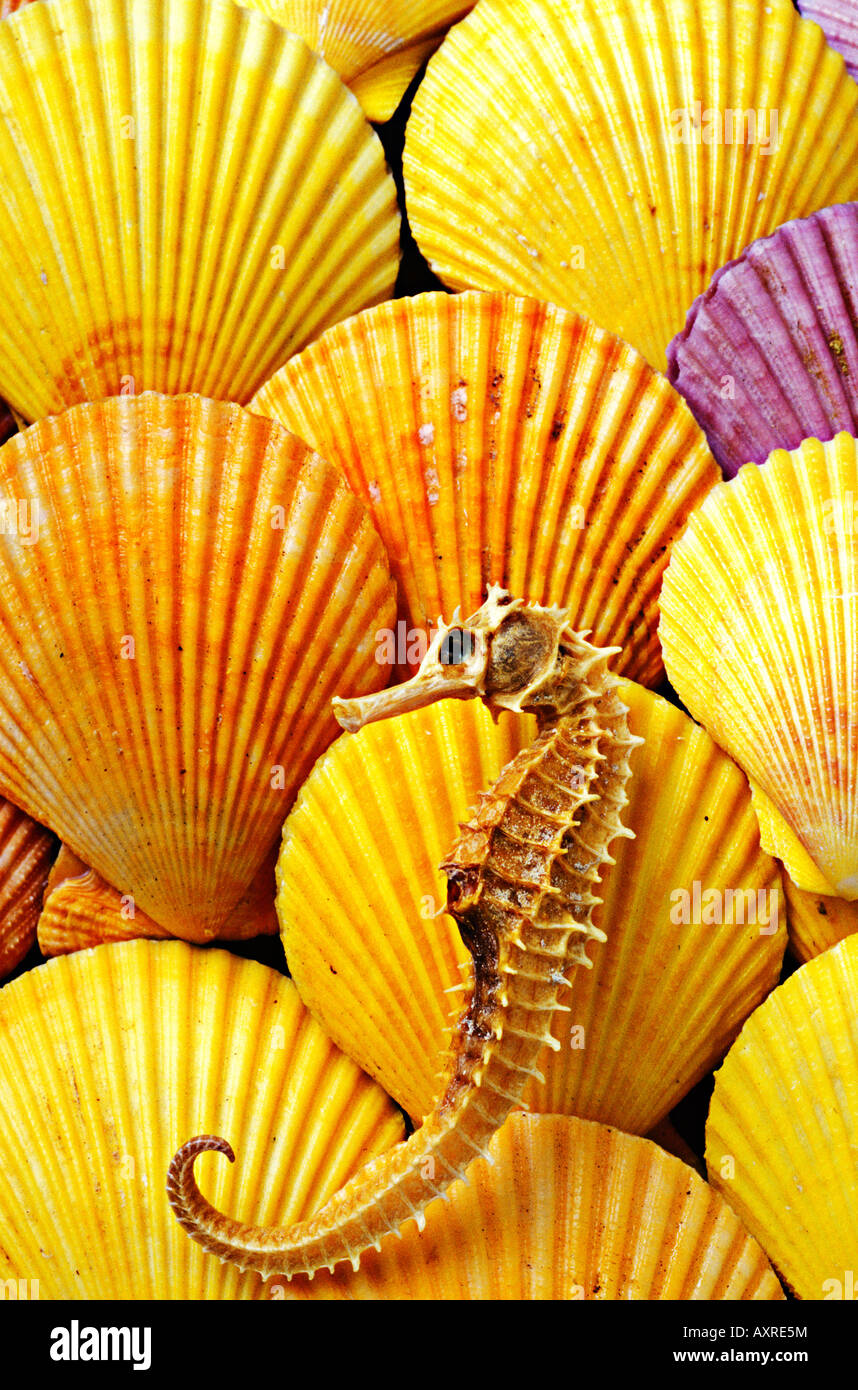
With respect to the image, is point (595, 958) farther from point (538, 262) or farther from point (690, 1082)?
point (538, 262)

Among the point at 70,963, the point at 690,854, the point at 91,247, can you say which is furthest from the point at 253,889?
the point at 91,247

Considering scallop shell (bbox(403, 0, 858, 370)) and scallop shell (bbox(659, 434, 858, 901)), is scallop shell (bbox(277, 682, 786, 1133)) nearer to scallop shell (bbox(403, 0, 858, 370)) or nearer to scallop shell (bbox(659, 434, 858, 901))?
scallop shell (bbox(659, 434, 858, 901))

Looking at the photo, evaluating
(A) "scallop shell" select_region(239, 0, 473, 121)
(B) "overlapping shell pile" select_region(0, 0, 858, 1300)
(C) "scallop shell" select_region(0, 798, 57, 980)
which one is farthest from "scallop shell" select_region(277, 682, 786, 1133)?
(A) "scallop shell" select_region(239, 0, 473, 121)

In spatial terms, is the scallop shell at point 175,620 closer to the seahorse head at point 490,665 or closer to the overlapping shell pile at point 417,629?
the overlapping shell pile at point 417,629

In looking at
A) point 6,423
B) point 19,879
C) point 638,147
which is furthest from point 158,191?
point 19,879

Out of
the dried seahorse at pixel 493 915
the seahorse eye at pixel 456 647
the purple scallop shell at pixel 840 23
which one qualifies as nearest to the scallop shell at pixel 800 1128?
the dried seahorse at pixel 493 915

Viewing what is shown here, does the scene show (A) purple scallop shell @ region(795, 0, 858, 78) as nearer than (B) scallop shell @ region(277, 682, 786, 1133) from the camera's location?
No
